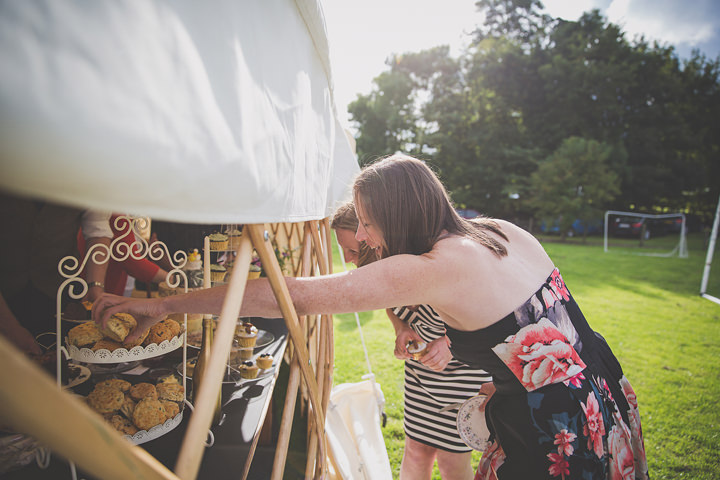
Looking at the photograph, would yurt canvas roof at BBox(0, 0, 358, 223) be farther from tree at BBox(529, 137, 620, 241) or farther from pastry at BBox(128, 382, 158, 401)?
tree at BBox(529, 137, 620, 241)

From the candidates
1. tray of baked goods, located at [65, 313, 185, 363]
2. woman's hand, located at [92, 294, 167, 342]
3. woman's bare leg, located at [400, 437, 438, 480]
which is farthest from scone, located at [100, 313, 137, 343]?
woman's bare leg, located at [400, 437, 438, 480]

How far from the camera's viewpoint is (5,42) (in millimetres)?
233

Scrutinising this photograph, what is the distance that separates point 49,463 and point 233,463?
50 centimetres

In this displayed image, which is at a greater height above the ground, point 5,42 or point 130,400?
point 5,42

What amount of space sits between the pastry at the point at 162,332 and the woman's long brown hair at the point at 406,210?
74 centimetres

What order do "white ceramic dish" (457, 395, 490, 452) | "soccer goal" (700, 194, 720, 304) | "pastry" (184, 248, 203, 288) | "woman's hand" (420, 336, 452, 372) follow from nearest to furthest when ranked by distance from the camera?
"white ceramic dish" (457, 395, 490, 452)
"pastry" (184, 248, 203, 288)
"woman's hand" (420, 336, 452, 372)
"soccer goal" (700, 194, 720, 304)

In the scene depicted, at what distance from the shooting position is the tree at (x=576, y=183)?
53.1 feet

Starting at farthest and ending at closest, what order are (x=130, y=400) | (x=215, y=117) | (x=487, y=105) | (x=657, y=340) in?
1. (x=487, y=105)
2. (x=657, y=340)
3. (x=130, y=400)
4. (x=215, y=117)

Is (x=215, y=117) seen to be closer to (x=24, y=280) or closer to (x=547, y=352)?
(x=547, y=352)

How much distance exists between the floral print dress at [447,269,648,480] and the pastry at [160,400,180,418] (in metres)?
0.91

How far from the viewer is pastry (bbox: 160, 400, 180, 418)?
1101 millimetres

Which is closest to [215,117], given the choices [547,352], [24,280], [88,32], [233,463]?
[88,32]

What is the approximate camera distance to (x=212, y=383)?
55 cm

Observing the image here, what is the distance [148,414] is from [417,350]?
1.06 meters
